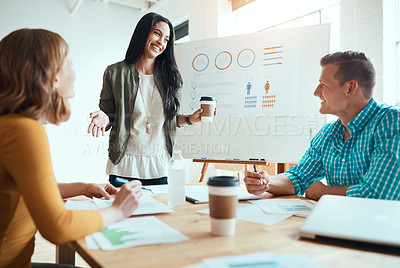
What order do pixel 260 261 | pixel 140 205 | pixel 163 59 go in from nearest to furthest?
pixel 260 261, pixel 140 205, pixel 163 59

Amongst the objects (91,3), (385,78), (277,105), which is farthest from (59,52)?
(91,3)

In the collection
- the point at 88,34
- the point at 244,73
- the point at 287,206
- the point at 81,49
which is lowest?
the point at 287,206

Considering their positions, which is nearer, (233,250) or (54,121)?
(233,250)

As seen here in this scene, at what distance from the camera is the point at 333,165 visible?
1412 mm

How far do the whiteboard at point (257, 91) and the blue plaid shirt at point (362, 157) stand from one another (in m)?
0.77

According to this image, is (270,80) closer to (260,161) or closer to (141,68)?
(260,161)

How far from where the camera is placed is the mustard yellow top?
27.9 inches

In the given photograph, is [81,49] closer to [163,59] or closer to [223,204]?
[163,59]

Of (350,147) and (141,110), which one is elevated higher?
(141,110)

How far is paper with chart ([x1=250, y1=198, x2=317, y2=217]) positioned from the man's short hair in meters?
0.61

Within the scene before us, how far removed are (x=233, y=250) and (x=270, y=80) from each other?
188 centimetres

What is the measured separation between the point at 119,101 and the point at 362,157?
1301mm

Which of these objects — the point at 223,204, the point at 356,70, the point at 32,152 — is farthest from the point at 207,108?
the point at 32,152

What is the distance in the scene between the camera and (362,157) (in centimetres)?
129
